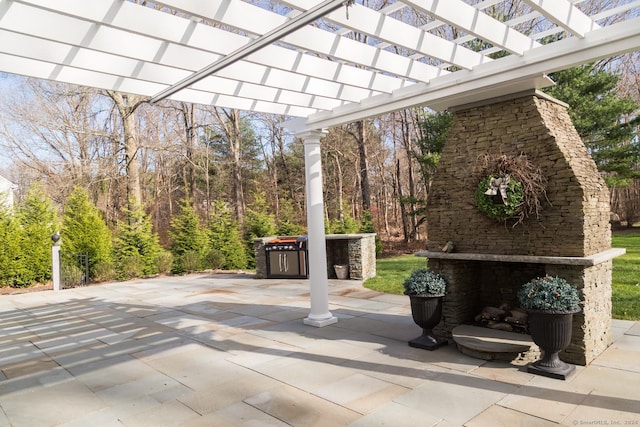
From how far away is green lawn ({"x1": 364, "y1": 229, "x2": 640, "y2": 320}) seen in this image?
22.3ft

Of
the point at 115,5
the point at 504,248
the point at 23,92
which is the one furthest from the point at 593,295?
the point at 23,92

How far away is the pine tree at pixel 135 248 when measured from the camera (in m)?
13.2

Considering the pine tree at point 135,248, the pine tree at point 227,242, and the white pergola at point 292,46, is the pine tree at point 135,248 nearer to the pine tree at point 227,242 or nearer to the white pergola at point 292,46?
the pine tree at point 227,242

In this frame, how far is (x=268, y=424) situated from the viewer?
3334 millimetres

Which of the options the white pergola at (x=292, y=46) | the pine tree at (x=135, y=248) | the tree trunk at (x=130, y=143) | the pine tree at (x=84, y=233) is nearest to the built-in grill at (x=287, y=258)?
the pine tree at (x=135, y=248)

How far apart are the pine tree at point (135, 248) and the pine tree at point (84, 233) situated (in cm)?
41

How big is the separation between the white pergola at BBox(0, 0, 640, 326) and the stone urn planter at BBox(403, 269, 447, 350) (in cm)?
220

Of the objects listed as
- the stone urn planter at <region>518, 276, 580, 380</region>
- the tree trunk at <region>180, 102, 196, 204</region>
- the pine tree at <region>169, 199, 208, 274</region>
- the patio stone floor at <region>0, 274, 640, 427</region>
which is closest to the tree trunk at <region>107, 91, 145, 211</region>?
the pine tree at <region>169, 199, 208, 274</region>

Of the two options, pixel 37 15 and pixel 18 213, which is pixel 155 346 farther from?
pixel 18 213

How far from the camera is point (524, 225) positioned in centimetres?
479

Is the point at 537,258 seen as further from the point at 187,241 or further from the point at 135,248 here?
the point at 135,248

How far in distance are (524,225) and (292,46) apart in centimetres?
321

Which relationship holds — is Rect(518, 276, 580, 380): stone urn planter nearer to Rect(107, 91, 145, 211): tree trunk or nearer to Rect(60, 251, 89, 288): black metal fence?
Rect(60, 251, 89, 288): black metal fence

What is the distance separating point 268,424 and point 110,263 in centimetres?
1141
